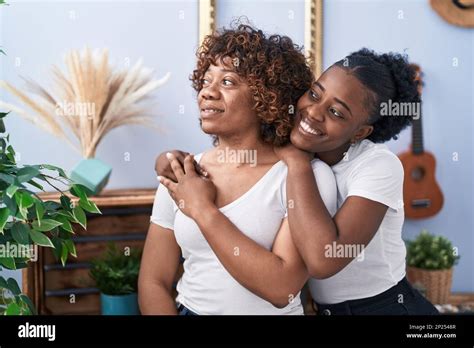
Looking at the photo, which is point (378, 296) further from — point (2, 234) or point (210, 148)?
point (2, 234)

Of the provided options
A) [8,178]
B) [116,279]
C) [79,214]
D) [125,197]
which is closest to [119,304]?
[116,279]

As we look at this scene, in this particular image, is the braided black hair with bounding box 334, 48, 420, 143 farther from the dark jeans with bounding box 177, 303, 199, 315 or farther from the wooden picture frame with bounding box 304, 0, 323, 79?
the dark jeans with bounding box 177, 303, 199, 315

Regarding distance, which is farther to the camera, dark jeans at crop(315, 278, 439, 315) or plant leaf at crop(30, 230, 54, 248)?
dark jeans at crop(315, 278, 439, 315)

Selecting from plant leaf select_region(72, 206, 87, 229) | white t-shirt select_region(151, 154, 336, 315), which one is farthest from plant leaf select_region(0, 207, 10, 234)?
white t-shirt select_region(151, 154, 336, 315)

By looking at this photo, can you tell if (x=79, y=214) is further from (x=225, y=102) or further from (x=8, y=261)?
(x=225, y=102)

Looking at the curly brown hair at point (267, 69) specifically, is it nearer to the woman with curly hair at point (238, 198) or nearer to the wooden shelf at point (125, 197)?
the woman with curly hair at point (238, 198)

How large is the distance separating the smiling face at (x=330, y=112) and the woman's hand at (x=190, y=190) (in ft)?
0.55

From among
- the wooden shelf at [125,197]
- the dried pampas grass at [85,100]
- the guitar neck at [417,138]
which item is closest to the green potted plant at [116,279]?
the wooden shelf at [125,197]

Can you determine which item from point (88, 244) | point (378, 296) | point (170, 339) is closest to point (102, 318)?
point (170, 339)

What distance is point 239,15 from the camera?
1113 mm

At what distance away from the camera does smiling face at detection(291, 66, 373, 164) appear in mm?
978

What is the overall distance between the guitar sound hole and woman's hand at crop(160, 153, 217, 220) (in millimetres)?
389

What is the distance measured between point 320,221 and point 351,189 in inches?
3.1

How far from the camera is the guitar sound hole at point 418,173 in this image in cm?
111
